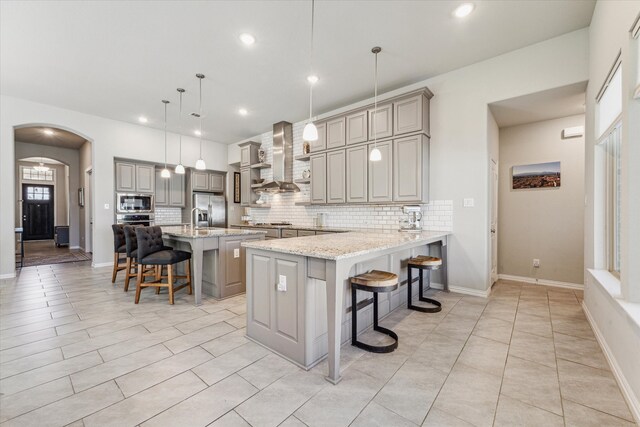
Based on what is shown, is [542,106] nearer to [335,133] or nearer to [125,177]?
[335,133]

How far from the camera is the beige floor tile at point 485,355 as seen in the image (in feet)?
6.66

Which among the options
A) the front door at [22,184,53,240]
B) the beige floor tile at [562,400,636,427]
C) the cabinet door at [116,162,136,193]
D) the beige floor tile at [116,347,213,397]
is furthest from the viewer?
the front door at [22,184,53,240]

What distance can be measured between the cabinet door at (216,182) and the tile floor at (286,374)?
17.1 feet

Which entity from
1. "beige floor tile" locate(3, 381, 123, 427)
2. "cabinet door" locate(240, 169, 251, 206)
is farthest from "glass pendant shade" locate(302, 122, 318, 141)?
"cabinet door" locate(240, 169, 251, 206)

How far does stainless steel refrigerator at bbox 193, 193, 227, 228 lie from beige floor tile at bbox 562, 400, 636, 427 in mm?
7550

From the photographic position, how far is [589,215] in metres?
2.93

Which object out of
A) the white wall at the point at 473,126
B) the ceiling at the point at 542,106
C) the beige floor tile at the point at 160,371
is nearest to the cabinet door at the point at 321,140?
the white wall at the point at 473,126

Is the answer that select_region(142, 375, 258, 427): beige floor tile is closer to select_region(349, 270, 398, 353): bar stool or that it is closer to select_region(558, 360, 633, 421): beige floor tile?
select_region(349, 270, 398, 353): bar stool

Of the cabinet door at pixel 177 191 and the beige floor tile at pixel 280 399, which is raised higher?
the cabinet door at pixel 177 191

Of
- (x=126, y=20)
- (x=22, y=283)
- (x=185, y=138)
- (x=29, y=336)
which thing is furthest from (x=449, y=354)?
(x=185, y=138)

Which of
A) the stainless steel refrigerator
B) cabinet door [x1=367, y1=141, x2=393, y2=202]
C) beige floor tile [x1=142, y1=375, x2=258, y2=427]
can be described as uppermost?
cabinet door [x1=367, y1=141, x2=393, y2=202]

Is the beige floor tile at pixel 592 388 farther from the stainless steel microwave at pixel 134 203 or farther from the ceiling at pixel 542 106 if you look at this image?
the stainless steel microwave at pixel 134 203

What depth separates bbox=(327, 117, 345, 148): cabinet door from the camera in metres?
4.86

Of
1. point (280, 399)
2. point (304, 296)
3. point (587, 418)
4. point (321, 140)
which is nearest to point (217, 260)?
point (304, 296)
